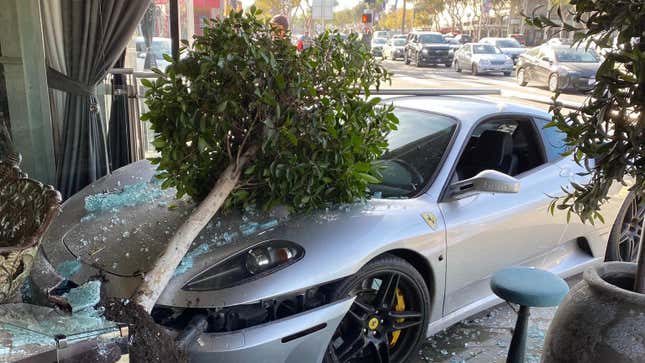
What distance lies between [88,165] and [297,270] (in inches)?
130

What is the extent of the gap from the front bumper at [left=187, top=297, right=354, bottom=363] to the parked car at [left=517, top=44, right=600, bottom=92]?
1664cm

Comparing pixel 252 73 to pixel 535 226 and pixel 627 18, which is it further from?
pixel 535 226

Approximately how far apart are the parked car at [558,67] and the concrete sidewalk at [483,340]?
15.0 meters

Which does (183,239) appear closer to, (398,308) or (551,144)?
(398,308)

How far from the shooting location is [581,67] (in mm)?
18250

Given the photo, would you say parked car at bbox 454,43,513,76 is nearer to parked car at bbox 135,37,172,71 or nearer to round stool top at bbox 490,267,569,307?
parked car at bbox 135,37,172,71

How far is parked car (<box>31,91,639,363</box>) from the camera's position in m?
2.45

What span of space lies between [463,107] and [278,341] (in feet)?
7.24

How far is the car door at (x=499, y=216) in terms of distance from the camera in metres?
3.19

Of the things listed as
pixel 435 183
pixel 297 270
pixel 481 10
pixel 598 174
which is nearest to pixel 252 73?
pixel 297 270

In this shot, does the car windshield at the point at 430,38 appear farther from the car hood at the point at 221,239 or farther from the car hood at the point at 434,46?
the car hood at the point at 221,239

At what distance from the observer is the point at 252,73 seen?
2.63m

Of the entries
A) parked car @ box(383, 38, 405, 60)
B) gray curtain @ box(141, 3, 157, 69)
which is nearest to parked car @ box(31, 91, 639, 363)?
gray curtain @ box(141, 3, 157, 69)

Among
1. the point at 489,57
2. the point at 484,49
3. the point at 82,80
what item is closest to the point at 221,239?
the point at 82,80
